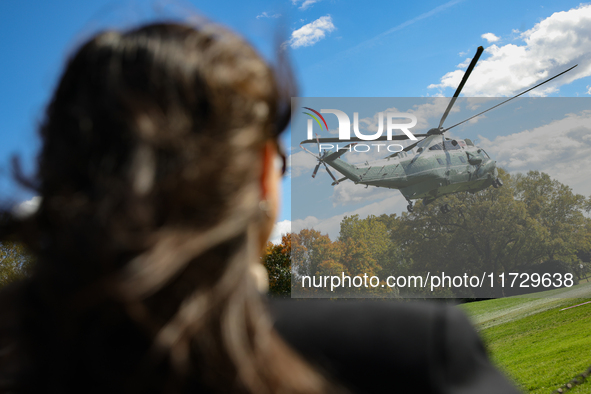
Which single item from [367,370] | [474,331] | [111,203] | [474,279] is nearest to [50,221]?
[111,203]

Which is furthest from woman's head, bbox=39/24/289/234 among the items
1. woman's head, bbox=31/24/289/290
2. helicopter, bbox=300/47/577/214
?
helicopter, bbox=300/47/577/214

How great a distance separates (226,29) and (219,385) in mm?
721

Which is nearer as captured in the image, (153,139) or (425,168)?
(153,139)

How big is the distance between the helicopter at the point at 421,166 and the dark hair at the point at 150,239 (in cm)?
3294

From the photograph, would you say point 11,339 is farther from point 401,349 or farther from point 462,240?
point 462,240

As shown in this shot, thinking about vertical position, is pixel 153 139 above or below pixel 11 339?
above

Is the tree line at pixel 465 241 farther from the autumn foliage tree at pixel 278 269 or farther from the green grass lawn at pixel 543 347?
the green grass lawn at pixel 543 347

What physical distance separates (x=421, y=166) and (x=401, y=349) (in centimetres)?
3500

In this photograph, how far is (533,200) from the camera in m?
40.7

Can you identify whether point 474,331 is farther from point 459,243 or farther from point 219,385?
point 459,243

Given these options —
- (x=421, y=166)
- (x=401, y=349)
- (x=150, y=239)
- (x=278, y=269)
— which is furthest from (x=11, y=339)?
(x=278, y=269)

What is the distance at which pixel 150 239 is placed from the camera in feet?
2.40

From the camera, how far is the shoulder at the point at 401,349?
0.74 metres

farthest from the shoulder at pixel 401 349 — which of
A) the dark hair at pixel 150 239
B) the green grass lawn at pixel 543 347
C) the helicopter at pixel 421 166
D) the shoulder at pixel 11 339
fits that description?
the helicopter at pixel 421 166
